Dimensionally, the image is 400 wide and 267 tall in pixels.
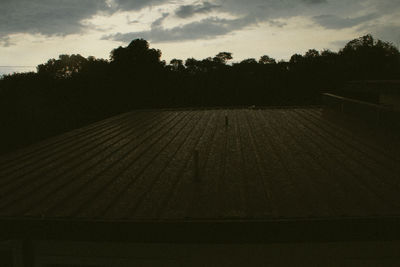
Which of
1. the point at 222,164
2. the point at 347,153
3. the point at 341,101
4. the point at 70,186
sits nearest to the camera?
the point at 70,186

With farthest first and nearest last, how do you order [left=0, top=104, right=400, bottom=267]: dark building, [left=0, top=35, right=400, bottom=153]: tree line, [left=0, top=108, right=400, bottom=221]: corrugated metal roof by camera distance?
[left=0, top=35, right=400, bottom=153]: tree line → [left=0, top=108, right=400, bottom=221]: corrugated metal roof → [left=0, top=104, right=400, bottom=267]: dark building

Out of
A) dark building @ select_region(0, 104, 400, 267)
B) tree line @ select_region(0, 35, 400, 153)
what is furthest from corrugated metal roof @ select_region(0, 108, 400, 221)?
tree line @ select_region(0, 35, 400, 153)

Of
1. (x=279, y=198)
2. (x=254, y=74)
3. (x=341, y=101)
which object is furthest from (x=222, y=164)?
(x=254, y=74)

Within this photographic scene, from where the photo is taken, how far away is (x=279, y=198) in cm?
416

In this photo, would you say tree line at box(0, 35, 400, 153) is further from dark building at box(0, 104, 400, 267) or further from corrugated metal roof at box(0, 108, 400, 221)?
dark building at box(0, 104, 400, 267)

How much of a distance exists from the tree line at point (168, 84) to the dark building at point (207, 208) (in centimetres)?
2577

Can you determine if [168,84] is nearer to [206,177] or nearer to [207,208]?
[206,177]

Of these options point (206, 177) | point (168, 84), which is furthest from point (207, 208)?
point (168, 84)

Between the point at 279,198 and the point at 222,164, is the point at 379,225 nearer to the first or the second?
the point at 279,198

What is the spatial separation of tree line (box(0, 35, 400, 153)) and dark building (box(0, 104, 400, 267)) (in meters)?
25.8

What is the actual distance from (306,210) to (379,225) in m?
0.70

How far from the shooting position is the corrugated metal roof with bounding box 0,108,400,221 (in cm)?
391

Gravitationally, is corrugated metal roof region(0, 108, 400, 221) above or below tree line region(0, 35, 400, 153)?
below

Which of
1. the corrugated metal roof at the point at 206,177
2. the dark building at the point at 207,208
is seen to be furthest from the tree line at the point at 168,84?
the dark building at the point at 207,208
